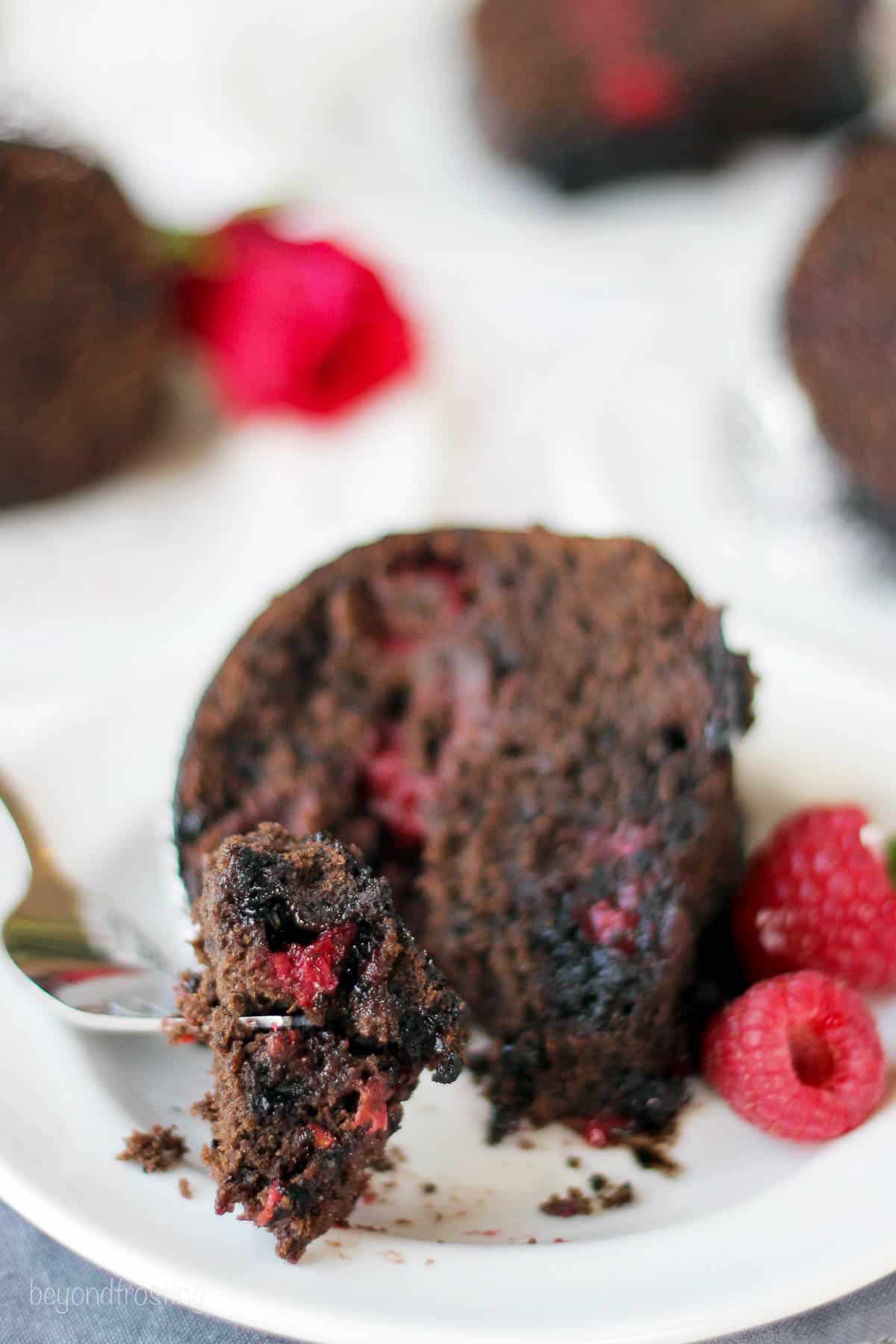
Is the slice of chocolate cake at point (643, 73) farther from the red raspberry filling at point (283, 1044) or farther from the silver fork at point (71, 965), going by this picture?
the red raspberry filling at point (283, 1044)

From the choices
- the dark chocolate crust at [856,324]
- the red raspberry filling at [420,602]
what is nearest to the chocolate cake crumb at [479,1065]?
the red raspberry filling at [420,602]

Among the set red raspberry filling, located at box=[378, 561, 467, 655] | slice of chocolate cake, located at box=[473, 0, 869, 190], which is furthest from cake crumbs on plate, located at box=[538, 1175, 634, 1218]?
slice of chocolate cake, located at box=[473, 0, 869, 190]

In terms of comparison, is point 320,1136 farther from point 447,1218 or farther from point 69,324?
point 69,324

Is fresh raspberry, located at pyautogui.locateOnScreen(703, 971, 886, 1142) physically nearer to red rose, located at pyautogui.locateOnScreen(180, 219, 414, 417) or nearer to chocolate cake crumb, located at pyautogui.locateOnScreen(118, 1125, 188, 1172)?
chocolate cake crumb, located at pyautogui.locateOnScreen(118, 1125, 188, 1172)

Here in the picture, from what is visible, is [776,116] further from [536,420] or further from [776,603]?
[776,603]

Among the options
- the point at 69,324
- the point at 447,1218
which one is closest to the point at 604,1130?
the point at 447,1218

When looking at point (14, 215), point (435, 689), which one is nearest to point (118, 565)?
point (14, 215)
